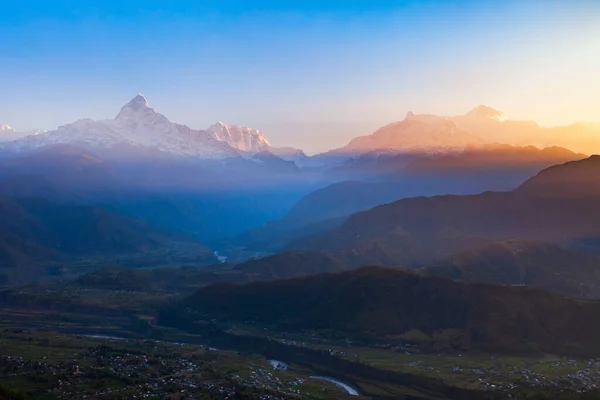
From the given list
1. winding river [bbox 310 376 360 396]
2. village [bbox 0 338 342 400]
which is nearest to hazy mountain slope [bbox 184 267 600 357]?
winding river [bbox 310 376 360 396]

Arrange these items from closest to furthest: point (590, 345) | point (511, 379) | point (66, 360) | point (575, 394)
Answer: point (575, 394) → point (511, 379) → point (66, 360) → point (590, 345)

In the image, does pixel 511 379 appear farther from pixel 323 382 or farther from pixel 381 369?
pixel 323 382

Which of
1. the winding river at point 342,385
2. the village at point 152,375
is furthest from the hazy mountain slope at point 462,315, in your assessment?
the village at point 152,375

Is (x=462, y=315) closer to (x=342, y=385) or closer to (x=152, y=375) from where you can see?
(x=342, y=385)

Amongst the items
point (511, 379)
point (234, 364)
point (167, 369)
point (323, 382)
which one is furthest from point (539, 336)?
point (167, 369)

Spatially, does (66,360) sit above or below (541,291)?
below

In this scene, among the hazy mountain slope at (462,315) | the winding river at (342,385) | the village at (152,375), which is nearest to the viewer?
the village at (152,375)

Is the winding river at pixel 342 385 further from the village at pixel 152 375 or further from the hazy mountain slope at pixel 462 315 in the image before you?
the hazy mountain slope at pixel 462 315

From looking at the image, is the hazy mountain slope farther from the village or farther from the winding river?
the village

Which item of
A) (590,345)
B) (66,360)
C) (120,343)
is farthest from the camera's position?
(120,343)
